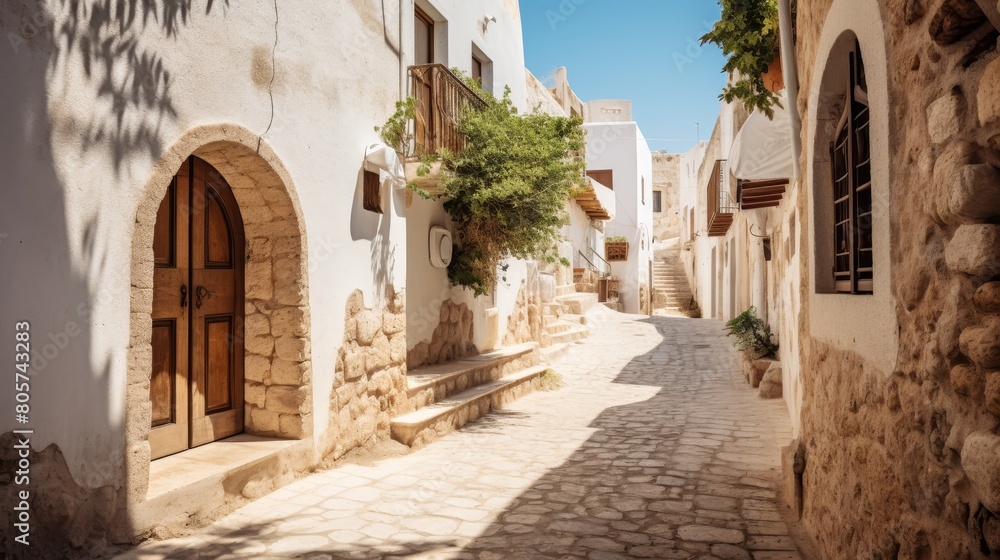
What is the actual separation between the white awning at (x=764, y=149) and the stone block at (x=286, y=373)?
4.23 metres

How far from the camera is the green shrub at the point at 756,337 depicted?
9.71 meters

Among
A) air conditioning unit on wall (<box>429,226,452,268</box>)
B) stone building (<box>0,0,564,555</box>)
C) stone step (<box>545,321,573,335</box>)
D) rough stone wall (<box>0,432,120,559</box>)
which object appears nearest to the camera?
rough stone wall (<box>0,432,120,559</box>)

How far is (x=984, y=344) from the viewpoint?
64.7 inches

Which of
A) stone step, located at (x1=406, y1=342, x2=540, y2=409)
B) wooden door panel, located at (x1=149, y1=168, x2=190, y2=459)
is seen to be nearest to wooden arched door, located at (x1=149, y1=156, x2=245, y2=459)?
wooden door panel, located at (x1=149, y1=168, x2=190, y2=459)

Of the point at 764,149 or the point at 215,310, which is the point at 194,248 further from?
the point at 764,149

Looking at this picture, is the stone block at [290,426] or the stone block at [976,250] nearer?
the stone block at [976,250]

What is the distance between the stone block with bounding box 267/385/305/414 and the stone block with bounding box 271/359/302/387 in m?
0.05

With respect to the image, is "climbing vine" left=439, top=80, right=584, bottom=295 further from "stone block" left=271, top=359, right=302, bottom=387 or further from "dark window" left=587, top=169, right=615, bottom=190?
"dark window" left=587, top=169, right=615, bottom=190

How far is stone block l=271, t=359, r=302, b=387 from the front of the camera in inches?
201

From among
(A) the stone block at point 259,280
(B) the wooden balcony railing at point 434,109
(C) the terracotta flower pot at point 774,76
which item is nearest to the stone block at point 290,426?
(A) the stone block at point 259,280

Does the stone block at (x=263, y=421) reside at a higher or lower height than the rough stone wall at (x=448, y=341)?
lower

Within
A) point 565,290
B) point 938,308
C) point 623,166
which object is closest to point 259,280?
point 938,308

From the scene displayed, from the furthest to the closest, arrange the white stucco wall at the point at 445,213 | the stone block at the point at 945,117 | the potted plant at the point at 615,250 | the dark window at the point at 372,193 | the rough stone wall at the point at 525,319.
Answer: the potted plant at the point at 615,250, the rough stone wall at the point at 525,319, the white stucco wall at the point at 445,213, the dark window at the point at 372,193, the stone block at the point at 945,117

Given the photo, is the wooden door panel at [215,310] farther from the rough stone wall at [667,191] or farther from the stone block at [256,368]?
the rough stone wall at [667,191]
